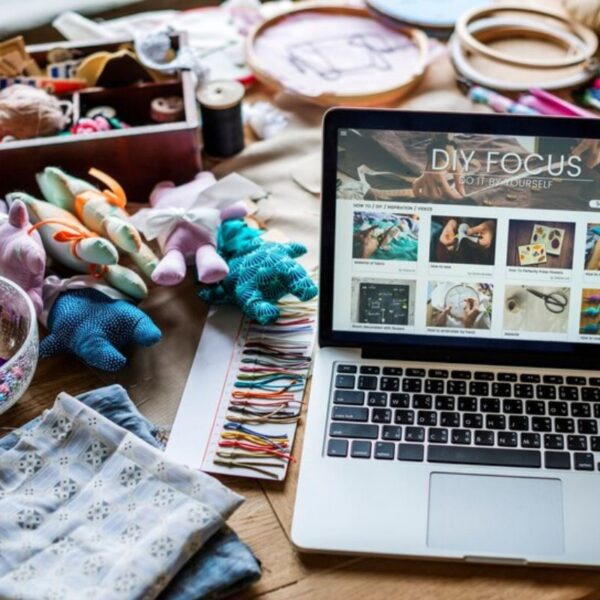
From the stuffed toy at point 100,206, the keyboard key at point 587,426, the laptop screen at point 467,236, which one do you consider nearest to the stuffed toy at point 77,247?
the stuffed toy at point 100,206

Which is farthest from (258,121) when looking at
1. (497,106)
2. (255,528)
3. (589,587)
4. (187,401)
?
(589,587)

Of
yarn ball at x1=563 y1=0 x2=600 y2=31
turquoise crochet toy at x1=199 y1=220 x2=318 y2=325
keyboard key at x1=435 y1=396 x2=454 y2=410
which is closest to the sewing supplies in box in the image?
turquoise crochet toy at x1=199 y1=220 x2=318 y2=325

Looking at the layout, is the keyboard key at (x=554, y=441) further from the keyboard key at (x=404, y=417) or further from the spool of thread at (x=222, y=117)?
the spool of thread at (x=222, y=117)

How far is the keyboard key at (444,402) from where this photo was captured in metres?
0.73

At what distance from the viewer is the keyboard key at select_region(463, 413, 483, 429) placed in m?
0.72

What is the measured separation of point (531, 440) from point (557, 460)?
0.03 meters

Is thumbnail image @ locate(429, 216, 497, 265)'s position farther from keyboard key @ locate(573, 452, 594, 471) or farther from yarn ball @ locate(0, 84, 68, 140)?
yarn ball @ locate(0, 84, 68, 140)

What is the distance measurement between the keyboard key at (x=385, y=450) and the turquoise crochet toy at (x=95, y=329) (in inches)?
9.2

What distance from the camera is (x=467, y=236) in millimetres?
747

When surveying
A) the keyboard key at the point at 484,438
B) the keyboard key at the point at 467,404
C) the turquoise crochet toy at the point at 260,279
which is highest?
the turquoise crochet toy at the point at 260,279

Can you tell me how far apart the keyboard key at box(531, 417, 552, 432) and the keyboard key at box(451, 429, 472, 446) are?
52 mm

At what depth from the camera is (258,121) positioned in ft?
3.65

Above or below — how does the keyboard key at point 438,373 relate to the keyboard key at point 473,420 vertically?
above

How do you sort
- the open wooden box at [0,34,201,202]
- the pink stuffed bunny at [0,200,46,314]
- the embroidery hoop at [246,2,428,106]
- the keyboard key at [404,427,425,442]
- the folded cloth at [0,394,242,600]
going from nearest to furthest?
1. the folded cloth at [0,394,242,600]
2. the keyboard key at [404,427,425,442]
3. the pink stuffed bunny at [0,200,46,314]
4. the open wooden box at [0,34,201,202]
5. the embroidery hoop at [246,2,428,106]
